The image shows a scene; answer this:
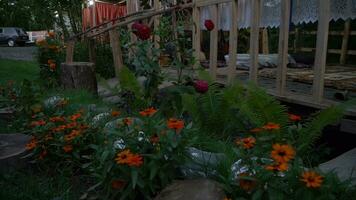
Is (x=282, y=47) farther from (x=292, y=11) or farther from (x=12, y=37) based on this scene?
(x=12, y=37)

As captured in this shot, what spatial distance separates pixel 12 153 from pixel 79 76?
342cm

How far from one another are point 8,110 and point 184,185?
3563mm

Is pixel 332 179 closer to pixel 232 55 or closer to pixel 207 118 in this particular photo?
pixel 207 118

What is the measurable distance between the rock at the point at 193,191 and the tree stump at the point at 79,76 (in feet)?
14.8

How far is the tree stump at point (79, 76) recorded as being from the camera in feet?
22.3

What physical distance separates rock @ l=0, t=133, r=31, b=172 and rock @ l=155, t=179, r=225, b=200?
156cm

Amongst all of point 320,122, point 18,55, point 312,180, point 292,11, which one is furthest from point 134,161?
point 18,55

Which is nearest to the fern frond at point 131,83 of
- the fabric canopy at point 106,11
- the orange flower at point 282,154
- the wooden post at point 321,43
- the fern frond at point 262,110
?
the fern frond at point 262,110

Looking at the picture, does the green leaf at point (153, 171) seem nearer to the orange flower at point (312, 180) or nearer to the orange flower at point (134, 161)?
the orange flower at point (134, 161)

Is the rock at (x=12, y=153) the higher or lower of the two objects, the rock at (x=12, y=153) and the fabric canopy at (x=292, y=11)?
the lower

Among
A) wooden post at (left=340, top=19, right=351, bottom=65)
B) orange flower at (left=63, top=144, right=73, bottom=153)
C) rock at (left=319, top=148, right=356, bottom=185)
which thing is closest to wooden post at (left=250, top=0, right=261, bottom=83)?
rock at (left=319, top=148, right=356, bottom=185)

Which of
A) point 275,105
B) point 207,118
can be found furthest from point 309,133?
point 207,118

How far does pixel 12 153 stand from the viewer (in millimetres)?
3525

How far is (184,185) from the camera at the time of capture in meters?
2.51
